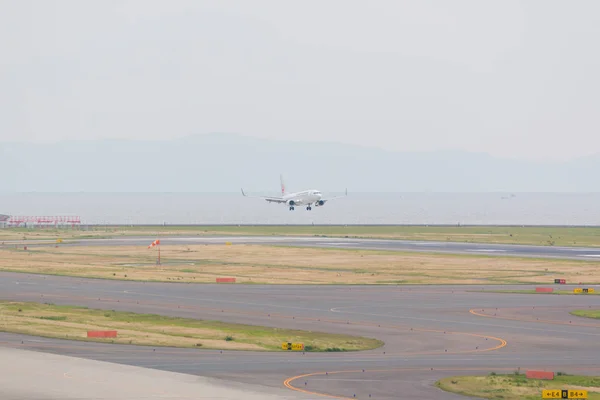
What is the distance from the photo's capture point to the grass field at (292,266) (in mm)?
88938

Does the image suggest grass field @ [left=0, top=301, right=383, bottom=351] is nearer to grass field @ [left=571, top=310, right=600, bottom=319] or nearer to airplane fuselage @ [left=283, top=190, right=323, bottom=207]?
grass field @ [left=571, top=310, right=600, bottom=319]

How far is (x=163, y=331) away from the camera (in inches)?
2103

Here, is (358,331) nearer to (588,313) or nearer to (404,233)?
(588,313)

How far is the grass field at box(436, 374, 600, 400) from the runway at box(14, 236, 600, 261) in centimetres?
7420

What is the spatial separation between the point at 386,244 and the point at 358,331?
288ft

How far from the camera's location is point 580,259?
11019cm

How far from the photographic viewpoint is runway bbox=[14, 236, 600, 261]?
121 metres

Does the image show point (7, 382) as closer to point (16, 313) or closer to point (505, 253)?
point (16, 313)

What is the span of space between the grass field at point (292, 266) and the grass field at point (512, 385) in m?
44.9

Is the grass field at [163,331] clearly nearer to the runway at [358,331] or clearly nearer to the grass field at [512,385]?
the runway at [358,331]

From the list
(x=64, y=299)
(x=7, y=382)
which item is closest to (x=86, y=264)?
(x=64, y=299)

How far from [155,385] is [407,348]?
53.7 feet

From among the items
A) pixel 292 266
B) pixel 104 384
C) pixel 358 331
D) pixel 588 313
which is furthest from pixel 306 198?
pixel 104 384

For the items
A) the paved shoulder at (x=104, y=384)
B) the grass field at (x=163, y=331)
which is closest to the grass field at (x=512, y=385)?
the paved shoulder at (x=104, y=384)
